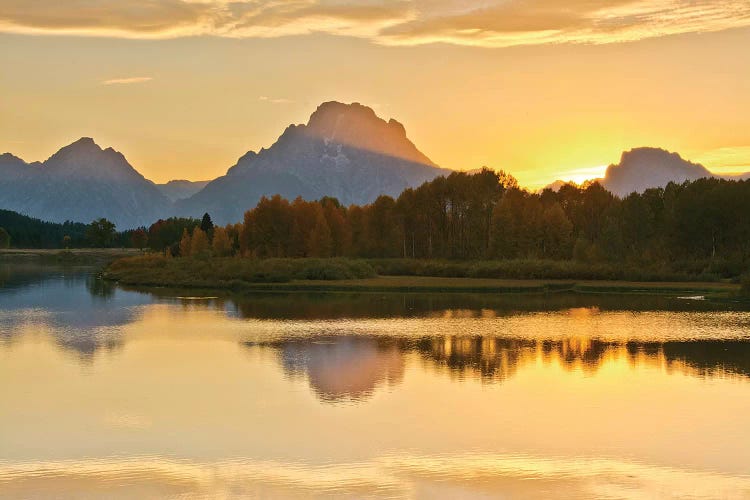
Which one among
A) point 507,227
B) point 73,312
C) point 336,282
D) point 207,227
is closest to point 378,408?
point 73,312

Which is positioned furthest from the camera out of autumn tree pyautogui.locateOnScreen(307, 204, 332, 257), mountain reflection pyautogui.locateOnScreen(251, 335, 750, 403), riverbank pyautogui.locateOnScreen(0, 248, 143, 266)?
riverbank pyautogui.locateOnScreen(0, 248, 143, 266)

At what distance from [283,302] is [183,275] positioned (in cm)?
2516

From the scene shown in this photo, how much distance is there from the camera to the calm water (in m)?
16.6

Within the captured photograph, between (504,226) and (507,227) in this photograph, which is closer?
(507,227)

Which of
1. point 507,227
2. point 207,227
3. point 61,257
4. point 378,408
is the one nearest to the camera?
point 378,408

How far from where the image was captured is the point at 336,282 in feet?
231

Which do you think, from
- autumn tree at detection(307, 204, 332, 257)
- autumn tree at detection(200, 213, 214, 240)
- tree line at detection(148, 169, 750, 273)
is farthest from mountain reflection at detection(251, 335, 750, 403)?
autumn tree at detection(200, 213, 214, 240)

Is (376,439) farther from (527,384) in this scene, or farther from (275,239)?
(275,239)

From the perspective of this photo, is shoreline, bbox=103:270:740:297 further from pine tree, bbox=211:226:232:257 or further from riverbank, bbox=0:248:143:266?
riverbank, bbox=0:248:143:266

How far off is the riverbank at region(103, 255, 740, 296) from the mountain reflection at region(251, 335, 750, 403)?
2626 cm

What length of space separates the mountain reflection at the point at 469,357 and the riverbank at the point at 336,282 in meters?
26.3

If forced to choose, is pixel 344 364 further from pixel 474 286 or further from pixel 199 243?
pixel 199 243

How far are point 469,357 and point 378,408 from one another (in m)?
9.00

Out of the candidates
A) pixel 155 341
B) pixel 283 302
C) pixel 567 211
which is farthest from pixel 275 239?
pixel 155 341
